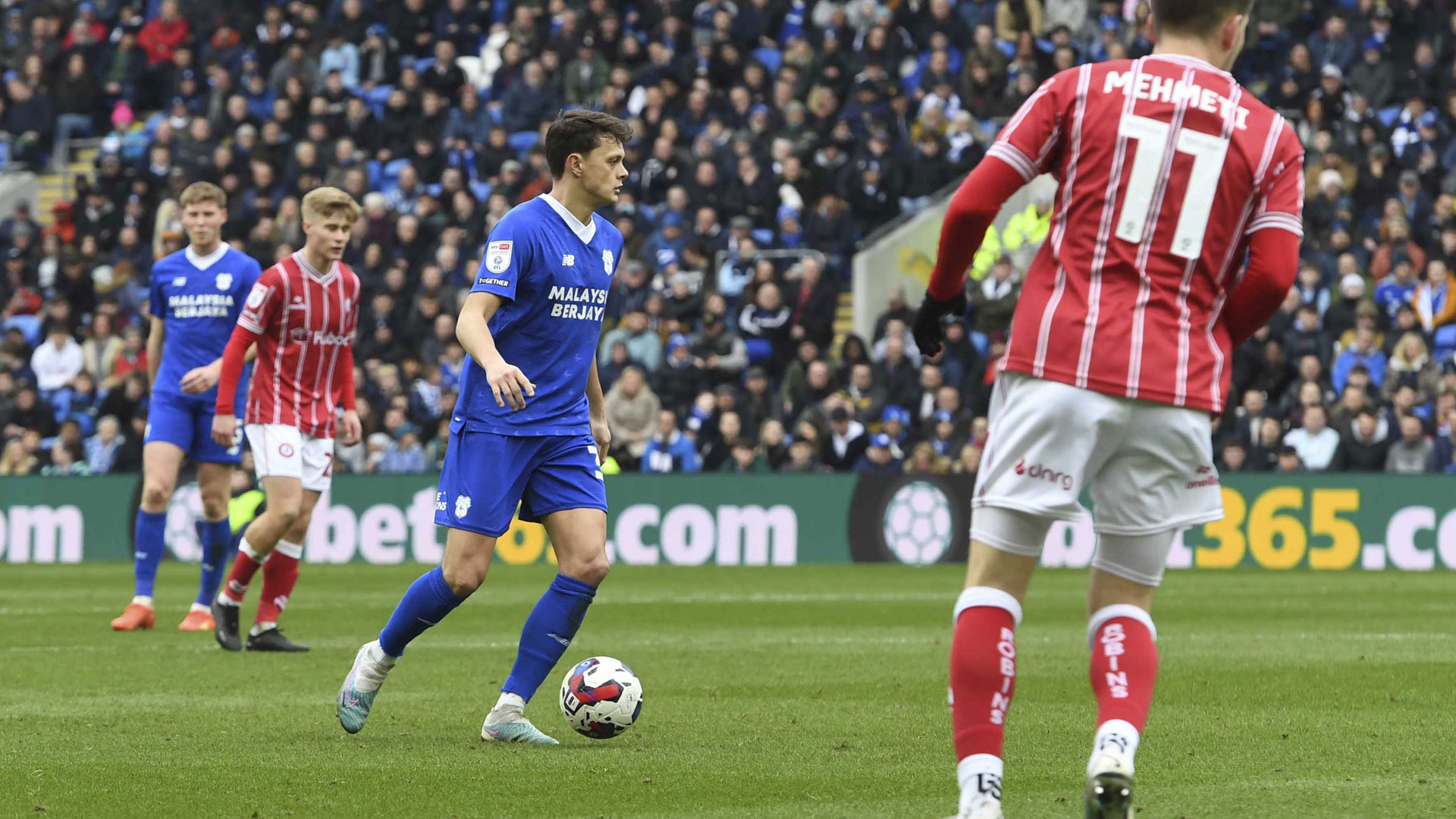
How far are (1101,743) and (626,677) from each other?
9.14ft

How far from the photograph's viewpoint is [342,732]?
7.02 m

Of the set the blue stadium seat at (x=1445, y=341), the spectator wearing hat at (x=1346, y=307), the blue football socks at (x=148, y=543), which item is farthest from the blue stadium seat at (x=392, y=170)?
the blue football socks at (x=148, y=543)

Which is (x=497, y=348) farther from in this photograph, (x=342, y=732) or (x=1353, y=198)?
(x=1353, y=198)

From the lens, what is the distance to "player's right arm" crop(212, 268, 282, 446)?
10.0 metres

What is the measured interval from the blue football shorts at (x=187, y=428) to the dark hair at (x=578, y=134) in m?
5.09

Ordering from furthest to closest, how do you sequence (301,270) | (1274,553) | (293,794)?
(1274,553) → (301,270) → (293,794)

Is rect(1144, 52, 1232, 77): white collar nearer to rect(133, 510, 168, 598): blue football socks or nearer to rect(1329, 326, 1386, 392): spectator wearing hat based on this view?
rect(133, 510, 168, 598): blue football socks

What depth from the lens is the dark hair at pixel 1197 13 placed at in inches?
179

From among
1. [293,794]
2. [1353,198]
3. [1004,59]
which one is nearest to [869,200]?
[1004,59]

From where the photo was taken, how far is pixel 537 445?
269 inches

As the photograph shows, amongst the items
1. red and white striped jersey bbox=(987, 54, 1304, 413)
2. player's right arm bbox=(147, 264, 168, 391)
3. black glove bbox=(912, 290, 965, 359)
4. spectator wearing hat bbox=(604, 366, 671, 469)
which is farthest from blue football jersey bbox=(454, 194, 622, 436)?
spectator wearing hat bbox=(604, 366, 671, 469)

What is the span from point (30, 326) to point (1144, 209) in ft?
73.7

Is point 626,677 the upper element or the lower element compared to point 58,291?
lower

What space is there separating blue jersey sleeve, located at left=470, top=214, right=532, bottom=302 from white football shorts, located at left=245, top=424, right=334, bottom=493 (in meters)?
3.89
